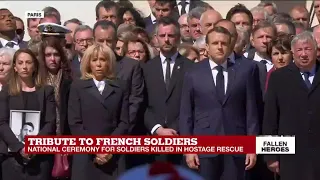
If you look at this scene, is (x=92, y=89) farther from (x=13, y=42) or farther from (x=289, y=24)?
(x=289, y=24)

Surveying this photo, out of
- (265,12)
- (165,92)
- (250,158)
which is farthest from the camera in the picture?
(265,12)

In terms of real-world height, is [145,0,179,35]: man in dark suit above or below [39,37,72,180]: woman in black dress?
above

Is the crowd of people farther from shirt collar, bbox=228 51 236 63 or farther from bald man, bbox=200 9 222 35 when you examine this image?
bald man, bbox=200 9 222 35

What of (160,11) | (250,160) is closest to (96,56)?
(250,160)

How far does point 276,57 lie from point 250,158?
1546 mm

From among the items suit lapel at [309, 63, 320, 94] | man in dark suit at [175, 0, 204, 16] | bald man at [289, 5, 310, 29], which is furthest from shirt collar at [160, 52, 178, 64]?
man in dark suit at [175, 0, 204, 16]

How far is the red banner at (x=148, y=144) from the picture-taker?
9.31 m

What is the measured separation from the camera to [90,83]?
959 cm

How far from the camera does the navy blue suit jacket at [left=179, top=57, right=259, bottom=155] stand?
30.7ft

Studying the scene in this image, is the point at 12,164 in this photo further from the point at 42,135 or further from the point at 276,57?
the point at 276,57

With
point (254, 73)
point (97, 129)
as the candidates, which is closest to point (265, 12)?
point (254, 73)

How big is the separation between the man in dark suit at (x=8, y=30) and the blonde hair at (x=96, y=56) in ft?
8.32

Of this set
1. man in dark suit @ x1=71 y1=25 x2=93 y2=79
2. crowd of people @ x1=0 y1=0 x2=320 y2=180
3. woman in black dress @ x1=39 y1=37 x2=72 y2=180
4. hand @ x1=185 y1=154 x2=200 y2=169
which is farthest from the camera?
man in dark suit @ x1=71 y1=25 x2=93 y2=79

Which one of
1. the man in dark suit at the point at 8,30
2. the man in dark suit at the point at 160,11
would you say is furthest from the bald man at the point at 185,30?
the man in dark suit at the point at 8,30
